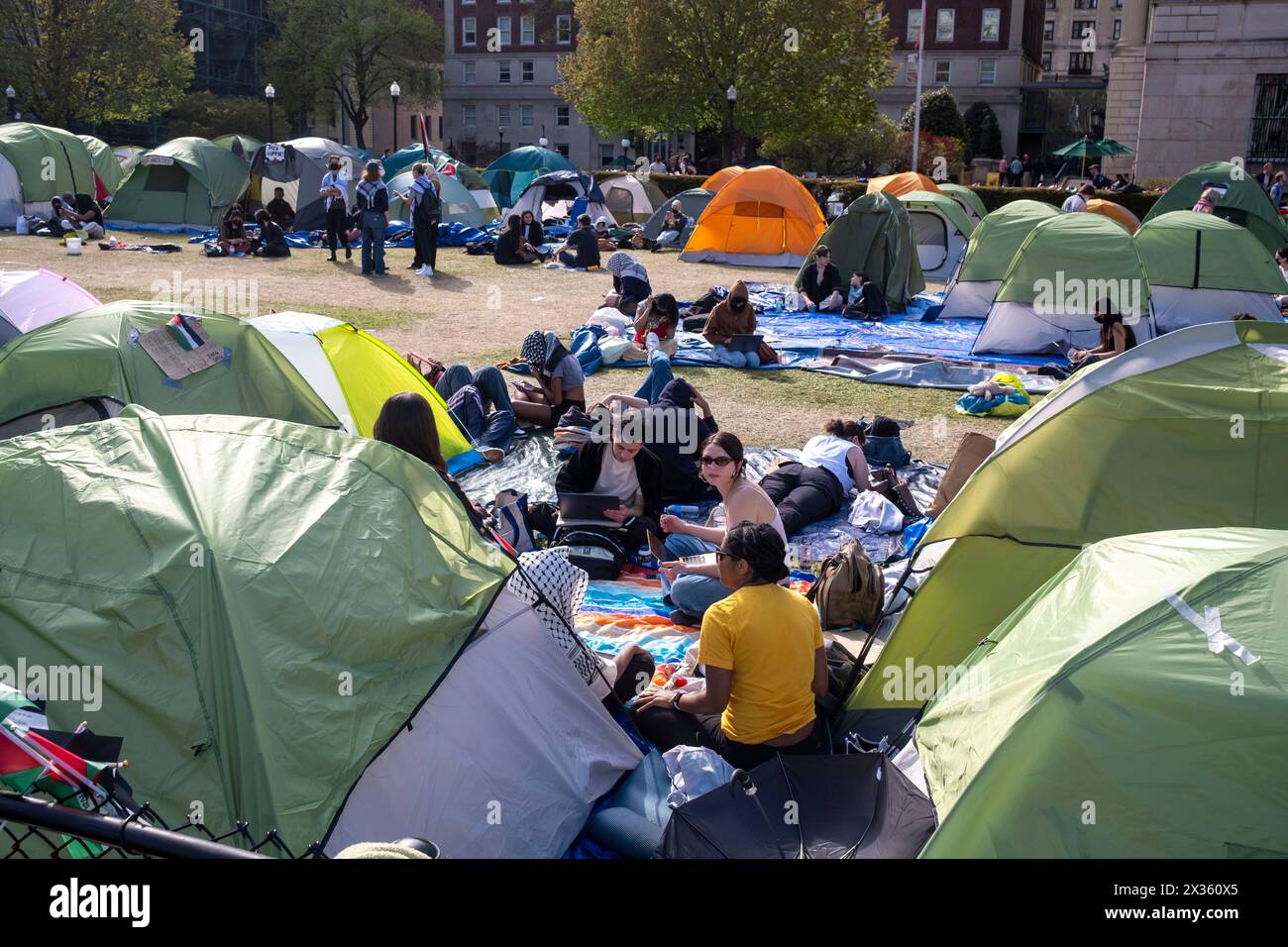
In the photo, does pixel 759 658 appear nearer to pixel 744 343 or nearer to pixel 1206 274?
pixel 744 343

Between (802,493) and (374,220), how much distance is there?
42.9ft

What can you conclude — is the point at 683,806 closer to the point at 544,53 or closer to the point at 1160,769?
the point at 1160,769

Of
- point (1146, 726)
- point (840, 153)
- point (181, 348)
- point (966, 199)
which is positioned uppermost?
point (840, 153)

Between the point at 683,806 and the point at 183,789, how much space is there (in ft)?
5.48

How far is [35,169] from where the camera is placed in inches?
989

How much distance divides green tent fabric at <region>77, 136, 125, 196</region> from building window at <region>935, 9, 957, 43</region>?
42848 millimetres

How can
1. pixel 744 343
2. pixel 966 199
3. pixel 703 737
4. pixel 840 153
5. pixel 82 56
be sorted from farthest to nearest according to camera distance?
pixel 840 153 → pixel 82 56 → pixel 966 199 → pixel 744 343 → pixel 703 737

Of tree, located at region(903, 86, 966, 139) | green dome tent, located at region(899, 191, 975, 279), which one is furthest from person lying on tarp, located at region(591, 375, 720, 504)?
tree, located at region(903, 86, 966, 139)

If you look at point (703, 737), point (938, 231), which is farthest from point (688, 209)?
point (703, 737)

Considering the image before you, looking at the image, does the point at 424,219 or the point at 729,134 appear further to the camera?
the point at 729,134

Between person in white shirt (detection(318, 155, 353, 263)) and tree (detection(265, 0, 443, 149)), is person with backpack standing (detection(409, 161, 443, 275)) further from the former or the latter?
tree (detection(265, 0, 443, 149))

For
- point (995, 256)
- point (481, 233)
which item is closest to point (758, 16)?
point (481, 233)

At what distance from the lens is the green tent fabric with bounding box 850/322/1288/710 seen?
17.4 ft
